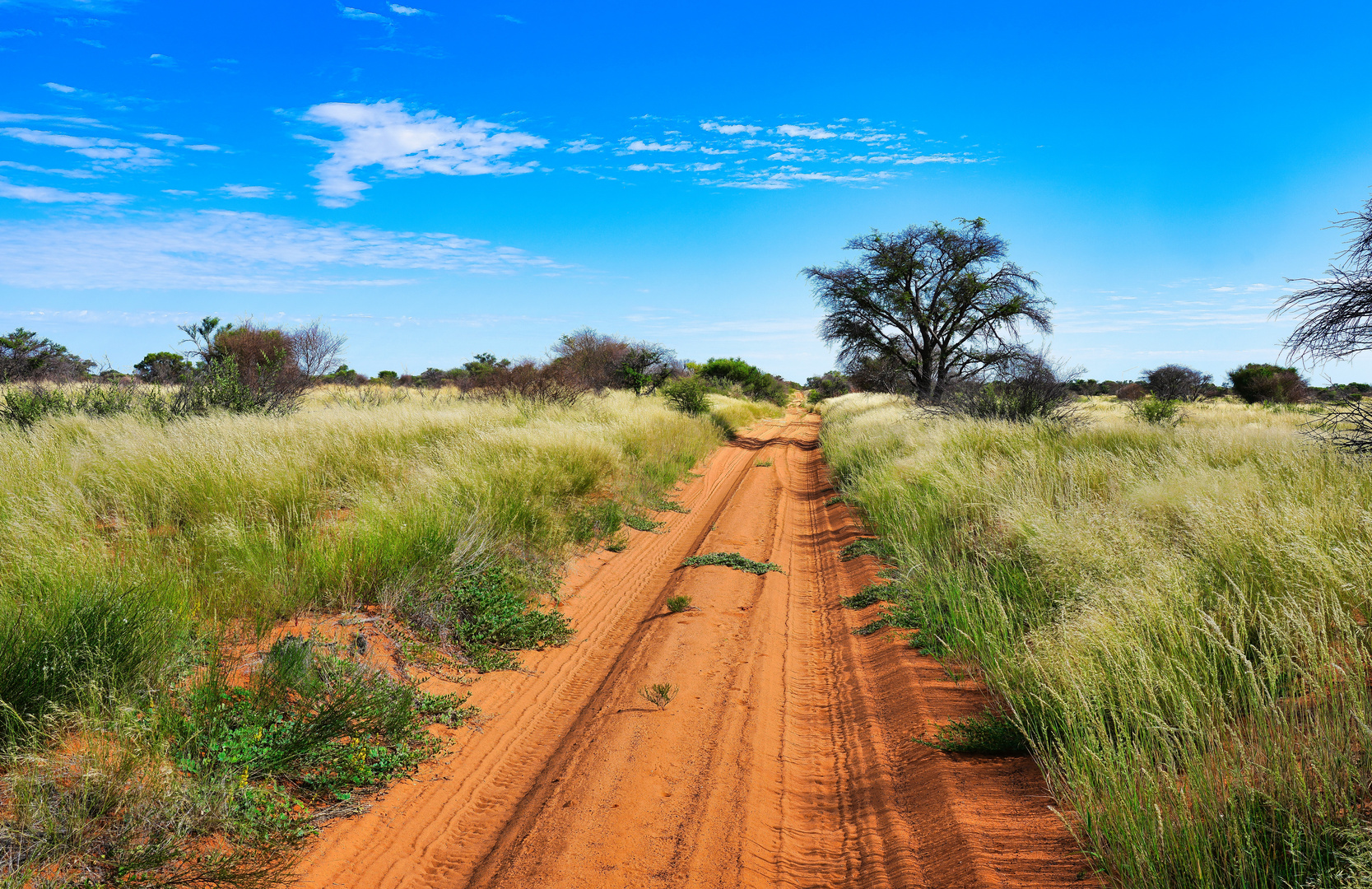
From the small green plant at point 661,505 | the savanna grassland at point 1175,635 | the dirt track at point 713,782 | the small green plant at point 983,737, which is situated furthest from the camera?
the small green plant at point 661,505

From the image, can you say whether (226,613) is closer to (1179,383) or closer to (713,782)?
(713,782)

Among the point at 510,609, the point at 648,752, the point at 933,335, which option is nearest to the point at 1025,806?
the point at 648,752

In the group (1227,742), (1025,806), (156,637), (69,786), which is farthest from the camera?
(156,637)

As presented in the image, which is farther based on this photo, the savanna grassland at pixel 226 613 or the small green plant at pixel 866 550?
the small green plant at pixel 866 550

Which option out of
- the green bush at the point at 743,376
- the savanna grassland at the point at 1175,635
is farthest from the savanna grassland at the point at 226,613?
the green bush at the point at 743,376

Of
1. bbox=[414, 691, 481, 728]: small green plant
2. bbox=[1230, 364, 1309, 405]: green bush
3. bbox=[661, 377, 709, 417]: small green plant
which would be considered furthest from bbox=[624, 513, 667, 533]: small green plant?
bbox=[1230, 364, 1309, 405]: green bush

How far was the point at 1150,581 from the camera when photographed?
13.4 ft

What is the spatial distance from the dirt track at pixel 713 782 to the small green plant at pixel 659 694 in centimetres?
7

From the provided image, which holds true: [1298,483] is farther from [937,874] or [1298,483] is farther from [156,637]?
[156,637]

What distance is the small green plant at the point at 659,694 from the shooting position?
15.4 ft

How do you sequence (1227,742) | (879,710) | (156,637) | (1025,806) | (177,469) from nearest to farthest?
(1227,742), (1025,806), (156,637), (879,710), (177,469)

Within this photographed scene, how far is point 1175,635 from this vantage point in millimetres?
3574

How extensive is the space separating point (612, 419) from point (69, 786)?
14.5m

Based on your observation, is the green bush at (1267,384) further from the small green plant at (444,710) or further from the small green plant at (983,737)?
the small green plant at (444,710)
